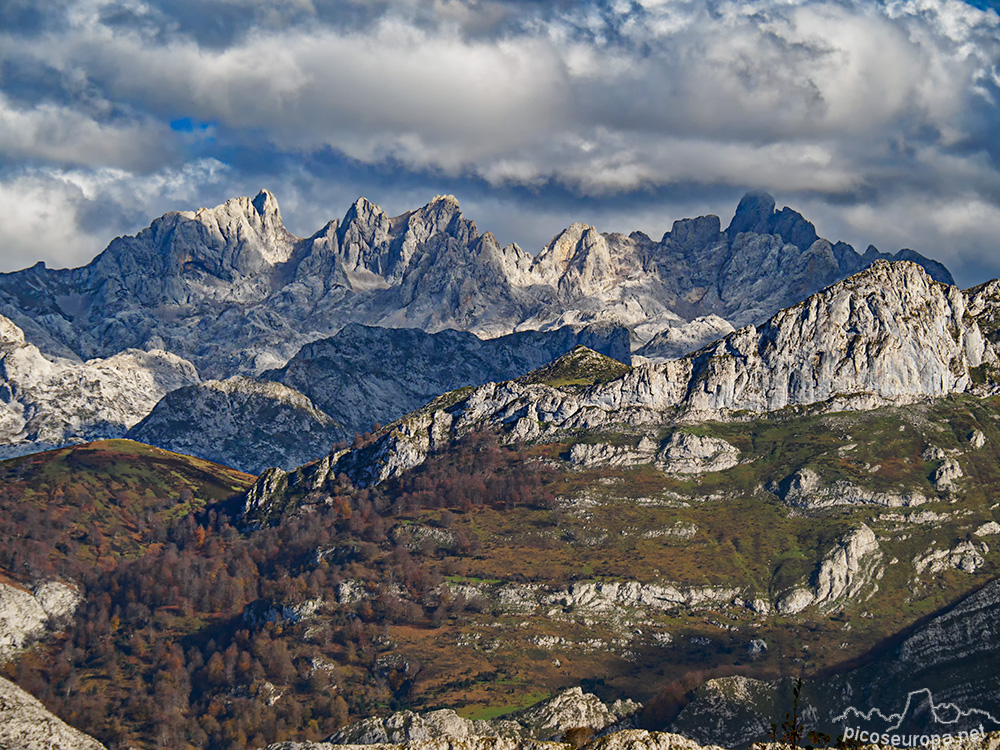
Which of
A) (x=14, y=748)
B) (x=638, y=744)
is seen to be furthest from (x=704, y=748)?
(x=14, y=748)

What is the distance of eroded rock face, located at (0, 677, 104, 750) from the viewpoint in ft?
343

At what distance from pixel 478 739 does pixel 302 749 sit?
800 inches

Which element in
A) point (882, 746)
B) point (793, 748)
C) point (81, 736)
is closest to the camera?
point (793, 748)

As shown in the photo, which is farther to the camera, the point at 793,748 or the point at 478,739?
the point at 478,739

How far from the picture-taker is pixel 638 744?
82688mm

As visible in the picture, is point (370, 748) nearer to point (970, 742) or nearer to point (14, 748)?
point (14, 748)

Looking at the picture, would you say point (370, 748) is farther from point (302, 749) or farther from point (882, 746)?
point (882, 746)

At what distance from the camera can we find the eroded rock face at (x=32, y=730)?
4114 inches

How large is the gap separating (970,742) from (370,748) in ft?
152

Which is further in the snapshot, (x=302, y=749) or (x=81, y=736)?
(x=81, y=736)

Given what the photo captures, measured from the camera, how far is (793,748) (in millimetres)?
79875

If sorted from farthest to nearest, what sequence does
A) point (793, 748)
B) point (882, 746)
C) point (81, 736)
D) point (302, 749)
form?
1. point (81, 736)
2. point (302, 749)
3. point (882, 746)
4. point (793, 748)

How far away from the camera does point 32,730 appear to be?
349 ft

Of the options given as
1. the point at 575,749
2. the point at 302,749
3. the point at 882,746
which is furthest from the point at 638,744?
the point at 302,749
